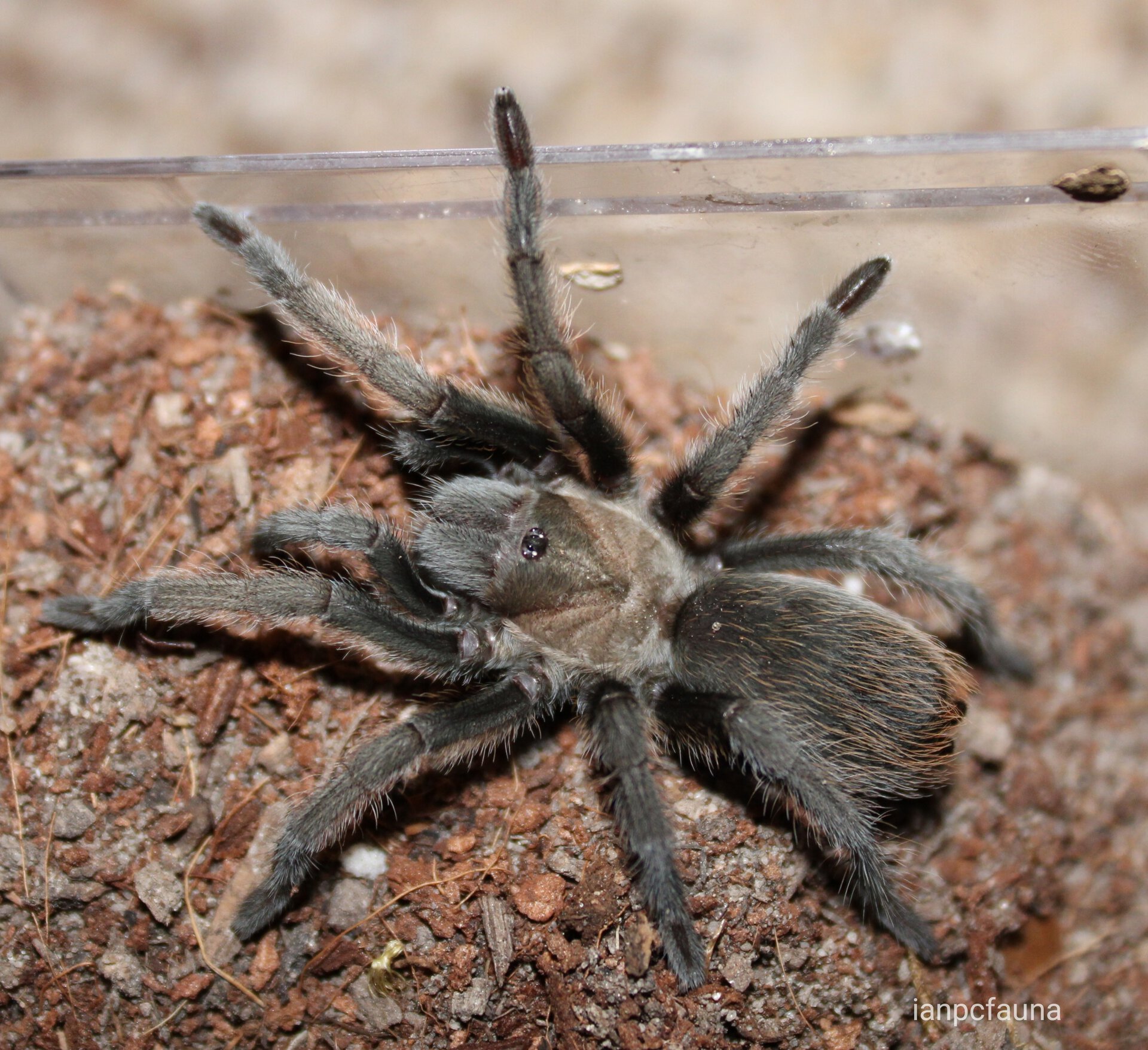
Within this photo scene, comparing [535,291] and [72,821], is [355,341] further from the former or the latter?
[72,821]

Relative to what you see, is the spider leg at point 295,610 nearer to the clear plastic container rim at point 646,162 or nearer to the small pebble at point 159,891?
the small pebble at point 159,891

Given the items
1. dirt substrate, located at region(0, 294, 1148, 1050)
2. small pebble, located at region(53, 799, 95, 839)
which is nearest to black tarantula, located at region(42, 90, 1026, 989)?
dirt substrate, located at region(0, 294, 1148, 1050)

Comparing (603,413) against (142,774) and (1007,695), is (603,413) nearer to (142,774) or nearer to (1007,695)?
(142,774)

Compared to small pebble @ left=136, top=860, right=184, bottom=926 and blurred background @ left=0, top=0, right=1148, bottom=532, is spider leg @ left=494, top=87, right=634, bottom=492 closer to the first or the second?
blurred background @ left=0, top=0, right=1148, bottom=532

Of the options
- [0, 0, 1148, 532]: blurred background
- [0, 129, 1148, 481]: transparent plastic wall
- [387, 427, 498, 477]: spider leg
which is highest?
[0, 0, 1148, 532]: blurred background

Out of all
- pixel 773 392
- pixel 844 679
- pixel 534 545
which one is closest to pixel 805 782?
pixel 844 679

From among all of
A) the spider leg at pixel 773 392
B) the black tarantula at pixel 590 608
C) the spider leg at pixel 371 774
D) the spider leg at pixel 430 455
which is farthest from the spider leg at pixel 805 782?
the spider leg at pixel 430 455
